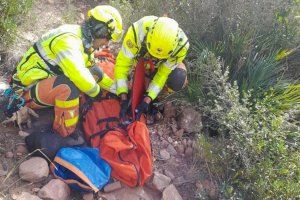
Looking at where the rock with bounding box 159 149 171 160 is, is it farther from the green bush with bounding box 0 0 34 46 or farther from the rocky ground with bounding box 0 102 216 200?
the green bush with bounding box 0 0 34 46

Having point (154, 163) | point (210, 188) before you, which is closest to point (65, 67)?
point (154, 163)

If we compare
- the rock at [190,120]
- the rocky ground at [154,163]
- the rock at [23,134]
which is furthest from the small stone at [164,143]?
the rock at [23,134]

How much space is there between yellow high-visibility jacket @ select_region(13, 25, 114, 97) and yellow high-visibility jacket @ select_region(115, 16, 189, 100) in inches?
13.5

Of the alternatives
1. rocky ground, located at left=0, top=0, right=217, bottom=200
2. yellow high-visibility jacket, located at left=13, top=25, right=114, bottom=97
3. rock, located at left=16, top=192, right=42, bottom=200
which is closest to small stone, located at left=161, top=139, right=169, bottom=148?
rocky ground, located at left=0, top=0, right=217, bottom=200

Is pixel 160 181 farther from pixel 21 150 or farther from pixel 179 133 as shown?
pixel 21 150

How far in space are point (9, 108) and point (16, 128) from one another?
0.22 metres

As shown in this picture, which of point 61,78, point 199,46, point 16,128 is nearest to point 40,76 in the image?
point 61,78

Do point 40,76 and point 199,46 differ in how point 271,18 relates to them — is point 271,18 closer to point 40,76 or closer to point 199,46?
point 199,46

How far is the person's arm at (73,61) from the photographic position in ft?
11.7

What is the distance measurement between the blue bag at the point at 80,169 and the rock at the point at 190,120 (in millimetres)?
1050

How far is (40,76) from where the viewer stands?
3830 mm

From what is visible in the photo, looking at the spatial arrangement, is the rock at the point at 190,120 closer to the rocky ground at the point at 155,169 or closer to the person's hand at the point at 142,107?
the rocky ground at the point at 155,169

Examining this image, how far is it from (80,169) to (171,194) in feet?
2.60

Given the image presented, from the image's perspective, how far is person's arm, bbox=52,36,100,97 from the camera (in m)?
3.55
